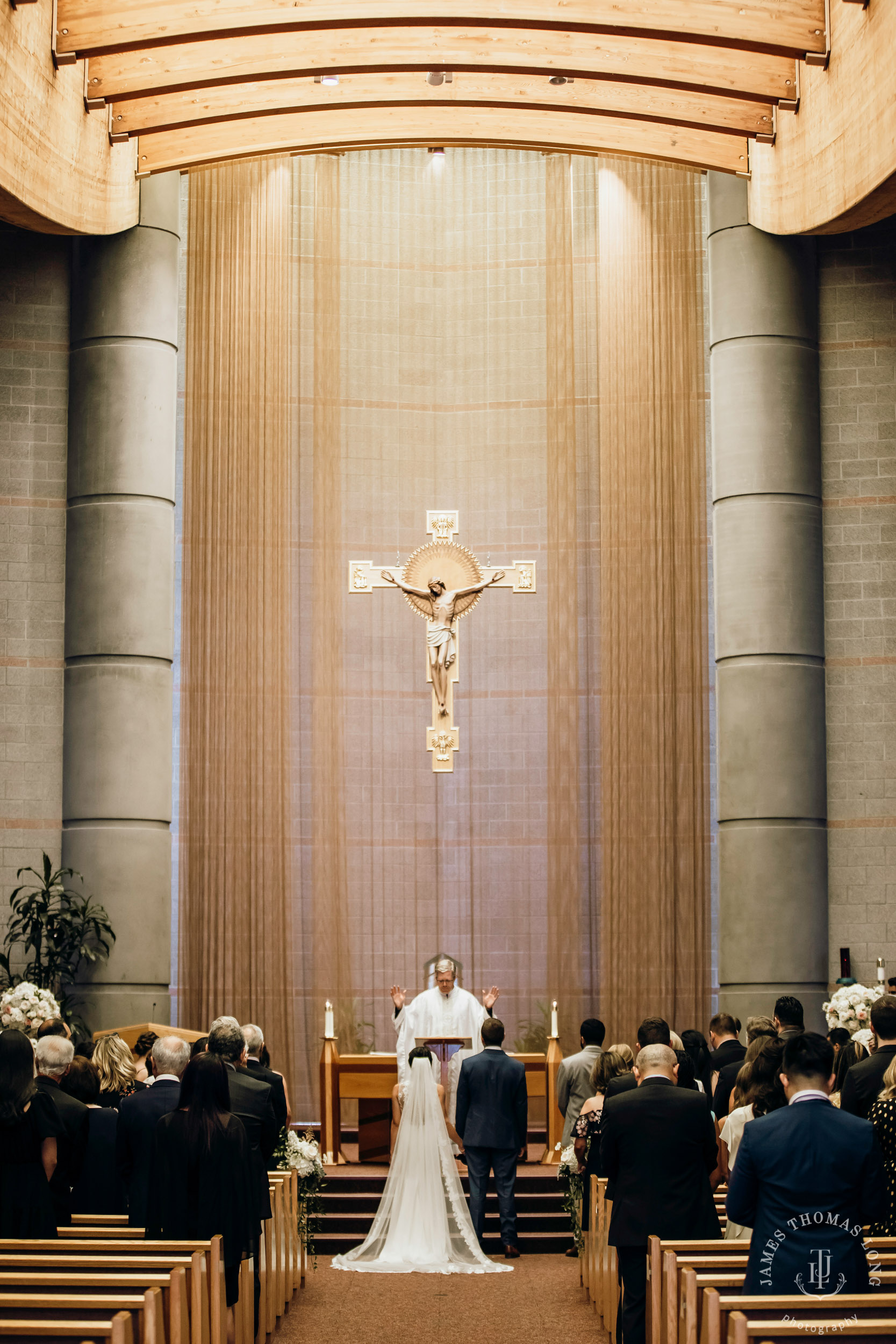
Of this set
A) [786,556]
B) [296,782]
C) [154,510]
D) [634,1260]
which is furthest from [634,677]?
[634,1260]

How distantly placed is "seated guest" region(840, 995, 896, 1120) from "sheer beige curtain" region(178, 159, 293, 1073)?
7360 millimetres

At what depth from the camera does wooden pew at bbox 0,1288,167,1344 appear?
3.98 m

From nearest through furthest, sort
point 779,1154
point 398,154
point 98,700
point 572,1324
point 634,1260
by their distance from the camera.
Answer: point 779,1154, point 634,1260, point 572,1324, point 98,700, point 398,154

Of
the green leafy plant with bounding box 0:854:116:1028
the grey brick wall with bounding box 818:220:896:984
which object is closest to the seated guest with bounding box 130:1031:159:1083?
the green leafy plant with bounding box 0:854:116:1028

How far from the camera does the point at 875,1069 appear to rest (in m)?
6.13

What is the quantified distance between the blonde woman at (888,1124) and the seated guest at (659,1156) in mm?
591

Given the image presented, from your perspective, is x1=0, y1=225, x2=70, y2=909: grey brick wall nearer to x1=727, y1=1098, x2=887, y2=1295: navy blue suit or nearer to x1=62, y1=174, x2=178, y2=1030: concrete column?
x1=62, y1=174, x2=178, y2=1030: concrete column

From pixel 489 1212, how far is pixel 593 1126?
125 inches

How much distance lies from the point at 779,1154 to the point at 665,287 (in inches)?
414

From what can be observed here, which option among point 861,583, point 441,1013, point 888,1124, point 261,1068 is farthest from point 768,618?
point 888,1124

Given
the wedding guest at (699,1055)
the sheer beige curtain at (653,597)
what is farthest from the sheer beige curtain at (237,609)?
the wedding guest at (699,1055)

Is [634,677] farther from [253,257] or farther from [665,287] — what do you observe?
[253,257]

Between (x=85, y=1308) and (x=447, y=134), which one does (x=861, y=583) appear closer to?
(x=447, y=134)

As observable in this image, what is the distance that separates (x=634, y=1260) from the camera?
5.81 meters
